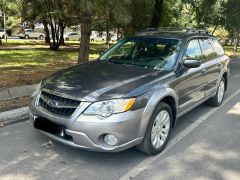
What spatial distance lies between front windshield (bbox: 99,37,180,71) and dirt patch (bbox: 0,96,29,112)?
1.96 metres

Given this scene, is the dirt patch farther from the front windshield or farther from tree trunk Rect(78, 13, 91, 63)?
tree trunk Rect(78, 13, 91, 63)

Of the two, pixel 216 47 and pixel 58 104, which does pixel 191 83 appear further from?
pixel 58 104

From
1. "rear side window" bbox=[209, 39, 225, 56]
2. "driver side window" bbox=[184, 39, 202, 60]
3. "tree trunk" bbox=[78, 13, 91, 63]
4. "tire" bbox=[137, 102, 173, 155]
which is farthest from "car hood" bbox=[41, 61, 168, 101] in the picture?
"tree trunk" bbox=[78, 13, 91, 63]

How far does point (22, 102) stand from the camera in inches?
241

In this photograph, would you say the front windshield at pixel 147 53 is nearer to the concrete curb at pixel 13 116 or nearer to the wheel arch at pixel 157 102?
the wheel arch at pixel 157 102

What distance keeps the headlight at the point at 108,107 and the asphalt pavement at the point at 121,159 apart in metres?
0.72

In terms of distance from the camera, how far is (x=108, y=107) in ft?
11.5

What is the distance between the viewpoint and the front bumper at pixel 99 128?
11.3 ft

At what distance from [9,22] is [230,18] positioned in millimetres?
26866

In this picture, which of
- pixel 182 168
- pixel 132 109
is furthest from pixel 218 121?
pixel 132 109

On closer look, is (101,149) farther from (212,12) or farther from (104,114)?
(212,12)

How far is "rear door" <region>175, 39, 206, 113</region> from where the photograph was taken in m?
4.62

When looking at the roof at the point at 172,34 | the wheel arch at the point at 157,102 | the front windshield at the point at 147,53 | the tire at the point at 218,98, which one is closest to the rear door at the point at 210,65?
the roof at the point at 172,34

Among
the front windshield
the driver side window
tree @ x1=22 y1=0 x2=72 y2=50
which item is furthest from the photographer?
tree @ x1=22 y1=0 x2=72 y2=50
